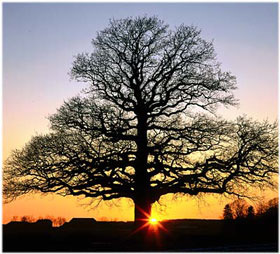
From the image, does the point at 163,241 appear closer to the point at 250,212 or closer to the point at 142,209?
the point at 142,209

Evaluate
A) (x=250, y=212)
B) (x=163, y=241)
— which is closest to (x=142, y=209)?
(x=163, y=241)

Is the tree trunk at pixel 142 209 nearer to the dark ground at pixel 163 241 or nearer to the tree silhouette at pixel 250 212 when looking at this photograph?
the dark ground at pixel 163 241

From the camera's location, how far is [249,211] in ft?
120

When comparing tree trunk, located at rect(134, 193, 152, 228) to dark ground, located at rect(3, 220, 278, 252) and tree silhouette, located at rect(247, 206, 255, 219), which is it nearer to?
dark ground, located at rect(3, 220, 278, 252)

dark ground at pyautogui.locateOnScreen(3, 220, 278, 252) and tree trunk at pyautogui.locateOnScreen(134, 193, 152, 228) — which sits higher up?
tree trunk at pyautogui.locateOnScreen(134, 193, 152, 228)

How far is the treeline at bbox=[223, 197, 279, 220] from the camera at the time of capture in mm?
33834

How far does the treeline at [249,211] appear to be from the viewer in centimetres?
3383

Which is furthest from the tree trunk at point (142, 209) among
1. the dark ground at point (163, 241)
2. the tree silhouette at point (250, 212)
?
the tree silhouette at point (250, 212)

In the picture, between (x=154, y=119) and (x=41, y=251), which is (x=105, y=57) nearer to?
(x=154, y=119)

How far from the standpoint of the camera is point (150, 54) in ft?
124

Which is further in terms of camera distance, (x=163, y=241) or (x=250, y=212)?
(x=250, y=212)

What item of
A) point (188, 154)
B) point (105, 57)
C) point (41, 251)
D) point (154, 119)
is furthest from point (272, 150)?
point (41, 251)

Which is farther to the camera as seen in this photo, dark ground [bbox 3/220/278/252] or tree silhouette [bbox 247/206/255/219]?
tree silhouette [bbox 247/206/255/219]

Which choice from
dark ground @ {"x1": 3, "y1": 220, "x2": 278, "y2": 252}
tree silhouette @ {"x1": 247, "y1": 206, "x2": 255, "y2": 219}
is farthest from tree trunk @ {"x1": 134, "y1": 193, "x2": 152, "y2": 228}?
tree silhouette @ {"x1": 247, "y1": 206, "x2": 255, "y2": 219}
